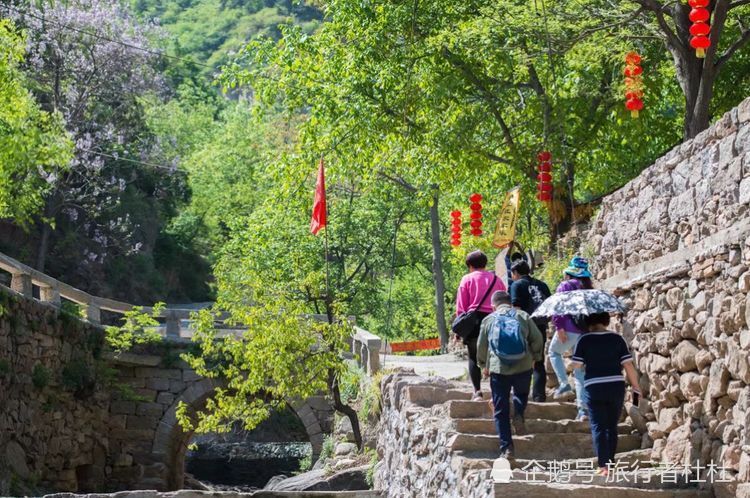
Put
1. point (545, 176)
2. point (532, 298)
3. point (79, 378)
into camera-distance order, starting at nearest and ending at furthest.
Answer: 1. point (532, 298)
2. point (545, 176)
3. point (79, 378)

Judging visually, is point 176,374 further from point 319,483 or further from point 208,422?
point 319,483

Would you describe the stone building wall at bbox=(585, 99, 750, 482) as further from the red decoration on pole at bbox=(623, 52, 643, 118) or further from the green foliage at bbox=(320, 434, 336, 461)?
the green foliage at bbox=(320, 434, 336, 461)

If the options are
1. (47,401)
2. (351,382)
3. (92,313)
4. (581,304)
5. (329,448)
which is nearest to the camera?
(581,304)

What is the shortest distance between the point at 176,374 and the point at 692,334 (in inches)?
642

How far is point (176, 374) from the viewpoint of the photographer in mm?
23672

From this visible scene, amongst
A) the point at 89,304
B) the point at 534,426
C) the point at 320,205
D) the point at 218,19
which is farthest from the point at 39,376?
the point at 218,19

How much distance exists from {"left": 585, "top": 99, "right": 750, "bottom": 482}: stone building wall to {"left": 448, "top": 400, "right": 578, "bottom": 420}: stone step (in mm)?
734

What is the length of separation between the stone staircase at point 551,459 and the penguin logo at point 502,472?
0.04 m

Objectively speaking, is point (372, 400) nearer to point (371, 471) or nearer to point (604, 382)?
point (371, 471)

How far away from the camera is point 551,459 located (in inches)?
368

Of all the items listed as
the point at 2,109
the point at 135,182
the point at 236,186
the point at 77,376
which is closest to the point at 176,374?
the point at 77,376

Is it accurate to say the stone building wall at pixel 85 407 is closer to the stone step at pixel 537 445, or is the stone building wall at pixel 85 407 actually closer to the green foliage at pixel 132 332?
the green foliage at pixel 132 332

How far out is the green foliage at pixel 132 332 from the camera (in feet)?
73.8

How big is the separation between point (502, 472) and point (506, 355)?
1.19 m
